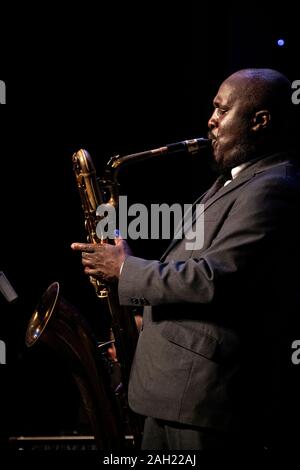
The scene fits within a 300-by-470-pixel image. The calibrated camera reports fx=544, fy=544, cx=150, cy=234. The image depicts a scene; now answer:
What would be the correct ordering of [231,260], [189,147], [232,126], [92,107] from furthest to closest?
[92,107], [189,147], [232,126], [231,260]

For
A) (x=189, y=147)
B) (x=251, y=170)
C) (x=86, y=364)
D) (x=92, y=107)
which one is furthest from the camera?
(x=92, y=107)

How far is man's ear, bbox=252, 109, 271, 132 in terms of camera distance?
228 centimetres

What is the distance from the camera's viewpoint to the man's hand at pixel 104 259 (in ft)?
7.18

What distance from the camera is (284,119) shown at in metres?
2.31

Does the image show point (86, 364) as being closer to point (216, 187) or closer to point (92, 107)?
point (216, 187)

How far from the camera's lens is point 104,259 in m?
2.23

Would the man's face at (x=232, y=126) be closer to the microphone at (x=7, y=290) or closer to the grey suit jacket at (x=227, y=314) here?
the grey suit jacket at (x=227, y=314)

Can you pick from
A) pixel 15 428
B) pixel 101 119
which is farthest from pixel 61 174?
pixel 15 428

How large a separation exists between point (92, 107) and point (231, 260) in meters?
3.27

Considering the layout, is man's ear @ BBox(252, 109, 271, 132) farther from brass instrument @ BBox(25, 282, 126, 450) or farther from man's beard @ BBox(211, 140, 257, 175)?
brass instrument @ BBox(25, 282, 126, 450)

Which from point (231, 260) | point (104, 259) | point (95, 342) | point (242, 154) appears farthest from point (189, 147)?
point (95, 342)

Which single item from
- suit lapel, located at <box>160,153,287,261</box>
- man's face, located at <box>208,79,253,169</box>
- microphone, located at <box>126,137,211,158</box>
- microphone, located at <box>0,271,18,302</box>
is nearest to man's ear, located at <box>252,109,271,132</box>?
man's face, located at <box>208,79,253,169</box>

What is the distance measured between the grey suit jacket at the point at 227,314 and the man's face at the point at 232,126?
23 centimetres

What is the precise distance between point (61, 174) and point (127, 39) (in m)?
1.33
